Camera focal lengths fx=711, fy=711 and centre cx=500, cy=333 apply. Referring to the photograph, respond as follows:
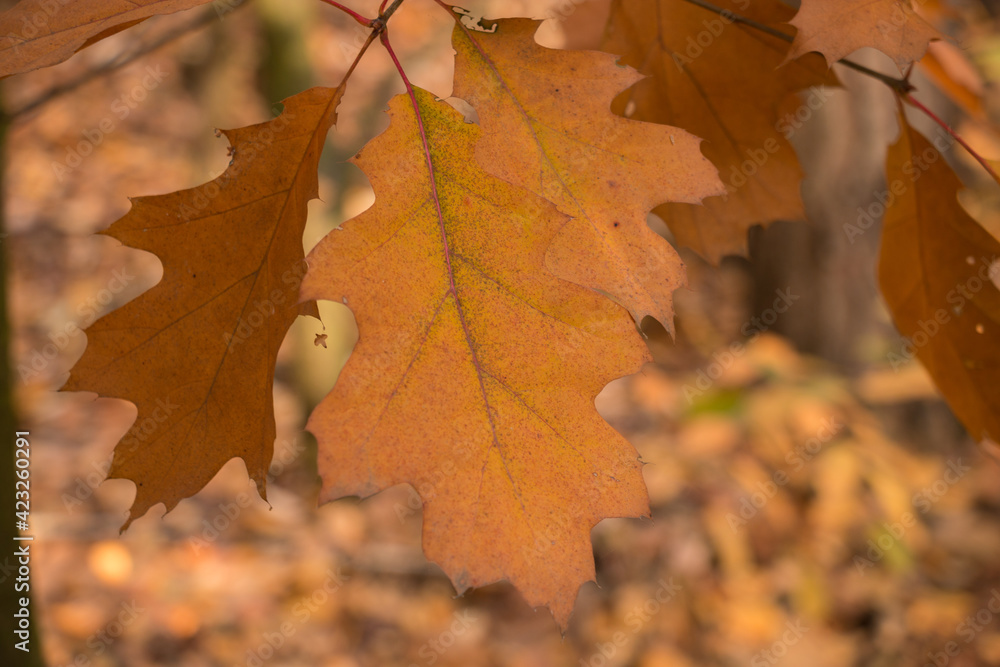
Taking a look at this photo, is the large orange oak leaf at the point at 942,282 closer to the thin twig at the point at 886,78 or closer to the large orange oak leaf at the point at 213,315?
the thin twig at the point at 886,78

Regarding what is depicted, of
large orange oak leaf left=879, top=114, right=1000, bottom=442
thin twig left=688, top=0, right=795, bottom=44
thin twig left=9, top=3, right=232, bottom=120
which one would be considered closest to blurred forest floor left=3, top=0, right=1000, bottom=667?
thin twig left=9, top=3, right=232, bottom=120

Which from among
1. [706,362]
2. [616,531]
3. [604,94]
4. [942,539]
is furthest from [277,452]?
[604,94]

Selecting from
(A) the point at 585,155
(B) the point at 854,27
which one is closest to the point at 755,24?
(B) the point at 854,27

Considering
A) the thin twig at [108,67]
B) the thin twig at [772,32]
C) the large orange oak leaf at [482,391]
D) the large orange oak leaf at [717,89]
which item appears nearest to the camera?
the large orange oak leaf at [482,391]

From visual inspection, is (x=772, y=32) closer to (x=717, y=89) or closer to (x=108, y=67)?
(x=717, y=89)

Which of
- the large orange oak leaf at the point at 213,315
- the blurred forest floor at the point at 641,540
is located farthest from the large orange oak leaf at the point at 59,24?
the blurred forest floor at the point at 641,540
